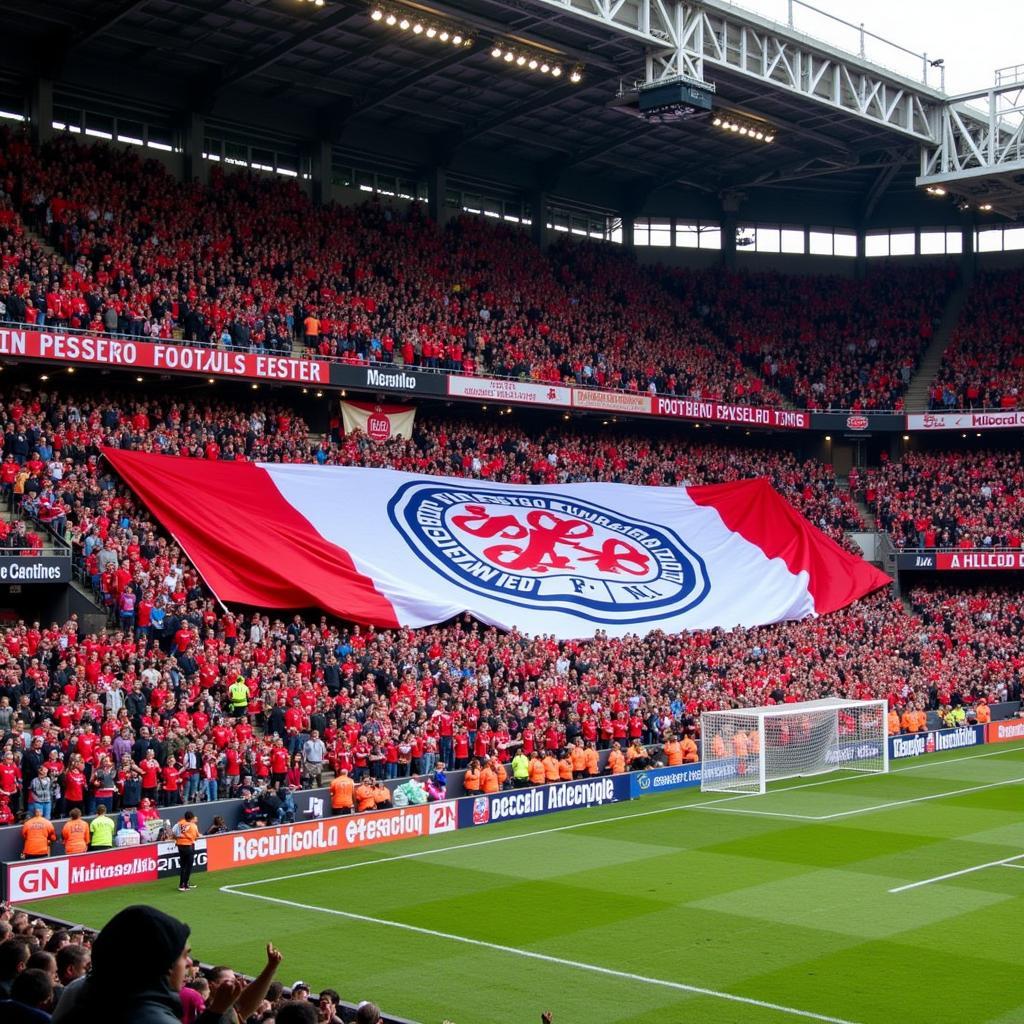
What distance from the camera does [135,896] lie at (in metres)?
21.4

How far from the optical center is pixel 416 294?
1775 inches

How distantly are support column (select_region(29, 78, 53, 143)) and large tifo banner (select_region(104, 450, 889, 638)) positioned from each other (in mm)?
11740

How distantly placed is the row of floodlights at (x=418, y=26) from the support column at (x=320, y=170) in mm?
7866

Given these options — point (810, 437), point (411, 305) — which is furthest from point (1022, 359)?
point (411, 305)

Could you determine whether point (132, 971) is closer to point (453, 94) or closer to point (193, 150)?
point (193, 150)

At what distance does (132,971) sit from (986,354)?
183 ft

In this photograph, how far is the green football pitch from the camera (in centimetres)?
1609

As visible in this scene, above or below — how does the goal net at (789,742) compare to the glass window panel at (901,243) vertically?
below

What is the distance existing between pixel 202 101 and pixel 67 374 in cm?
1154

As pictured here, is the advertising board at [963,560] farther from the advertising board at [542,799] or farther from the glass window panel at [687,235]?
the advertising board at [542,799]

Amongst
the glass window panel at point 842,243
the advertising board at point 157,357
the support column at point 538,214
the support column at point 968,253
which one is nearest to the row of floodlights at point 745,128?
the support column at point 538,214

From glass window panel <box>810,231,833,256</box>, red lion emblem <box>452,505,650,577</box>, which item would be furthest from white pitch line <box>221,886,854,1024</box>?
glass window panel <box>810,231,833,256</box>

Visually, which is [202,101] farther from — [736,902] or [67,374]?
[736,902]

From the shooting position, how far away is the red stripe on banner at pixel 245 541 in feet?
107
